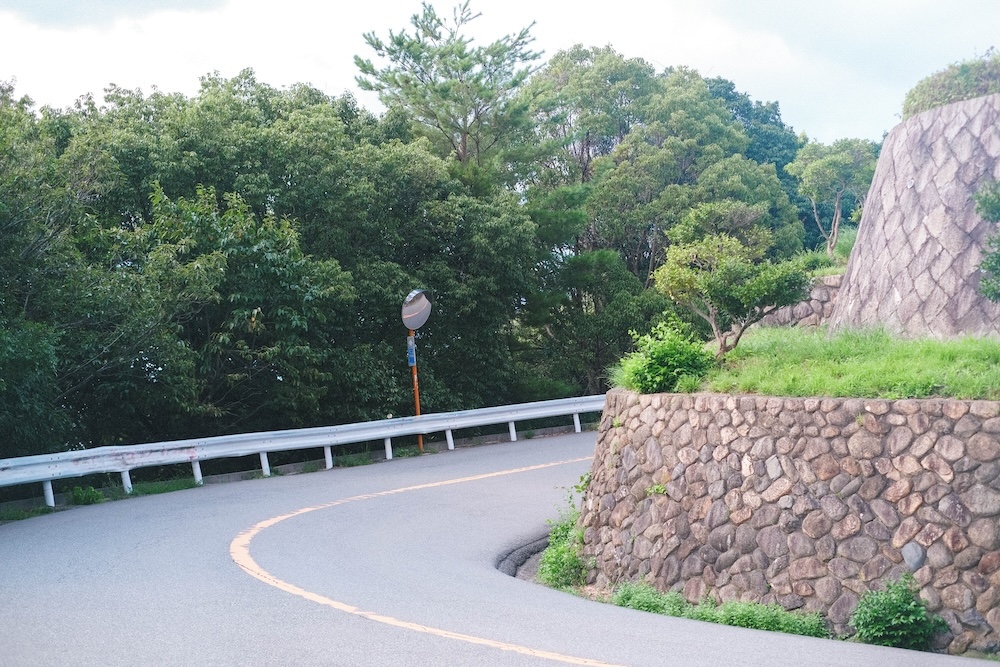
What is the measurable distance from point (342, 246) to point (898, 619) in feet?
59.9

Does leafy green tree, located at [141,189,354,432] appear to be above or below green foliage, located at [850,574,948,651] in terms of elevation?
above

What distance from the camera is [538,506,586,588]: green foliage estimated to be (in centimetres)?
1084

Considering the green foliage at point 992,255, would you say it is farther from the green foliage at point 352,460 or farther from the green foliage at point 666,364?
the green foliage at point 352,460

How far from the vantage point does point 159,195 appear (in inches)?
760

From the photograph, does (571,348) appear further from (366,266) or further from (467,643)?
(467,643)

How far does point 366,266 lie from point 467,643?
57.7 ft

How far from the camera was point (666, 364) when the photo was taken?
1153 centimetres

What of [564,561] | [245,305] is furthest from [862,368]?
[245,305]

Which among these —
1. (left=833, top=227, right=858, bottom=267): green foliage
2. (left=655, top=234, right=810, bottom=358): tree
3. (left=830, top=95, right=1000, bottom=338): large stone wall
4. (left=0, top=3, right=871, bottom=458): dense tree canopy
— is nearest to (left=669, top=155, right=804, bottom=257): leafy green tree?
(left=0, top=3, right=871, bottom=458): dense tree canopy

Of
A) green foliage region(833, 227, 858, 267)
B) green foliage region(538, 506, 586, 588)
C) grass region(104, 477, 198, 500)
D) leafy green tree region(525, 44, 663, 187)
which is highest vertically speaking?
leafy green tree region(525, 44, 663, 187)

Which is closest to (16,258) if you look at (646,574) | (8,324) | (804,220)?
(8,324)

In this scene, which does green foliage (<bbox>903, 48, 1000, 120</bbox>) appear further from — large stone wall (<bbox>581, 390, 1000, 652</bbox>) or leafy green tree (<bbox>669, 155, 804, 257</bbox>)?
large stone wall (<bbox>581, 390, 1000, 652</bbox>)

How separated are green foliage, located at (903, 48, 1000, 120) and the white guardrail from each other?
9501 millimetres

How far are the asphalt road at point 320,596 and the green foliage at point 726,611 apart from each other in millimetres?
647
